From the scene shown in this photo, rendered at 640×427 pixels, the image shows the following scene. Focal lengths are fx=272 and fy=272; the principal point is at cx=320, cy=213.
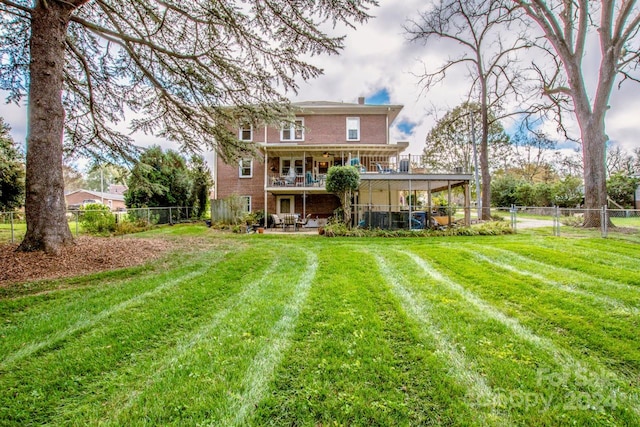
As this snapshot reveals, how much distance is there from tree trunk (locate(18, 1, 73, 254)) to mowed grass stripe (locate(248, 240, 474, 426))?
615cm

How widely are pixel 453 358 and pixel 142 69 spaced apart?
10.2 metres

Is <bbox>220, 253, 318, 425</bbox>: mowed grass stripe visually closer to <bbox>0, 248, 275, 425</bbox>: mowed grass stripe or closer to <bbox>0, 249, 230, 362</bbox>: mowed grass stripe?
<bbox>0, 248, 275, 425</bbox>: mowed grass stripe

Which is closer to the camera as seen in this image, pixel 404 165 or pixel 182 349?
pixel 182 349

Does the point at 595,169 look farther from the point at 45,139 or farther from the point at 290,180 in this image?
the point at 45,139

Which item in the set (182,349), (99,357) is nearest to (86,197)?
(99,357)

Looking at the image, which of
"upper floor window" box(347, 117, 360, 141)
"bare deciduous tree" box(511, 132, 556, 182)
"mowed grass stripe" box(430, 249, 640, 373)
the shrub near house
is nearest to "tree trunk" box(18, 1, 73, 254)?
the shrub near house

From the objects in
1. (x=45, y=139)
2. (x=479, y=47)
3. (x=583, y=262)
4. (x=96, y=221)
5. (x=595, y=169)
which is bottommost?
(x=583, y=262)

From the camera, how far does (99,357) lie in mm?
2615

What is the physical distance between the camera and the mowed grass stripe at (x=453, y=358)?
1997 millimetres

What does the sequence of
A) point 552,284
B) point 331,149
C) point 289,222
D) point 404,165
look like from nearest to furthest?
point 552,284 → point 404,165 → point 289,222 → point 331,149

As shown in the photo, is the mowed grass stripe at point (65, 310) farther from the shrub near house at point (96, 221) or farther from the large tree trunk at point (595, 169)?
the large tree trunk at point (595, 169)

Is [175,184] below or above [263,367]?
above

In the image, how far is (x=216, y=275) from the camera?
556cm

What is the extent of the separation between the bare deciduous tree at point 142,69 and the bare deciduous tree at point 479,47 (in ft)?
43.3
